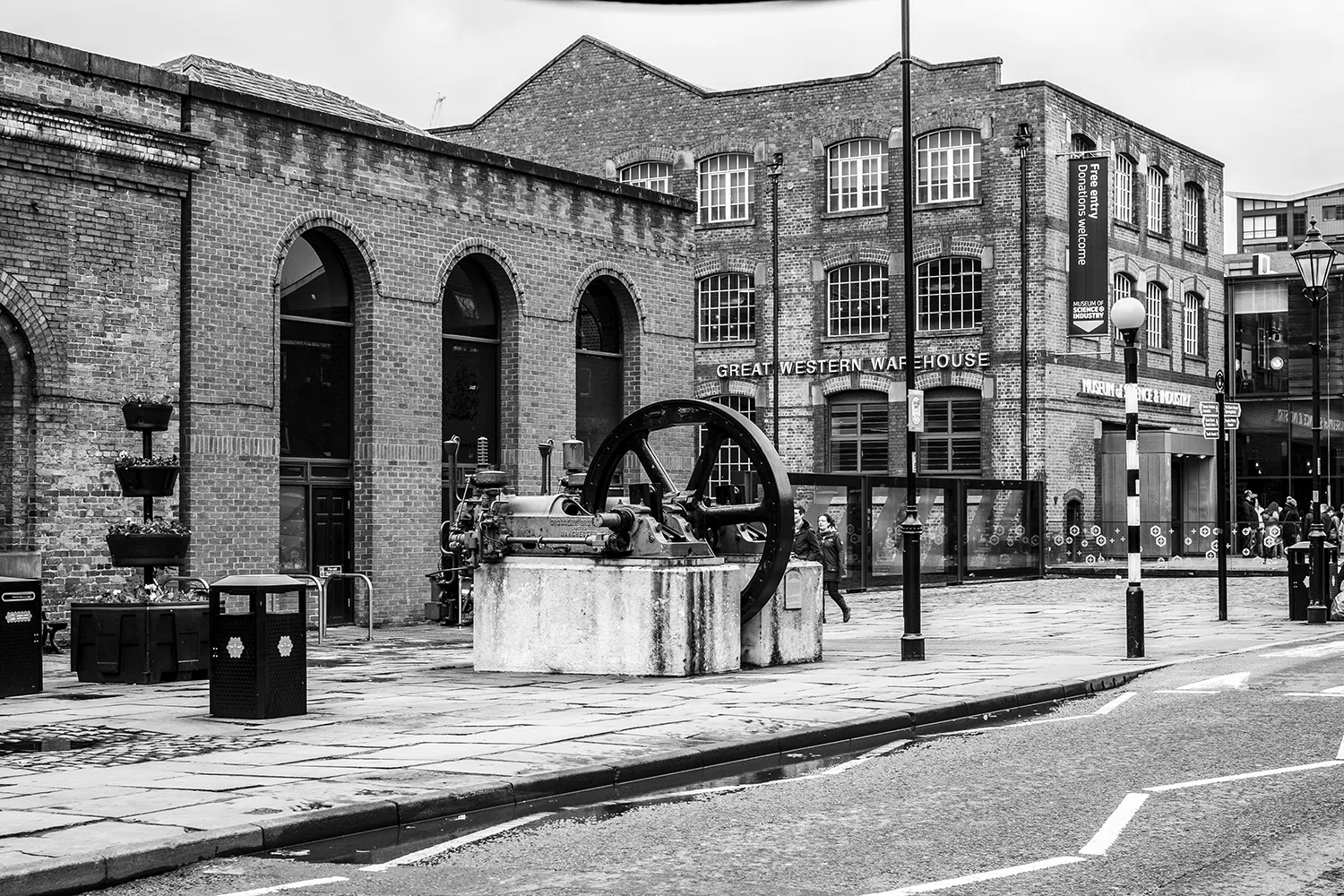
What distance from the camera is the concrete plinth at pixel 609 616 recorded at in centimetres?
1531

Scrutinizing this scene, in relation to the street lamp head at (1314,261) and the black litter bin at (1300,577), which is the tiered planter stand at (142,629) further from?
the street lamp head at (1314,261)

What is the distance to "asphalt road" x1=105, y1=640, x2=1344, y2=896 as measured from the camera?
269 inches

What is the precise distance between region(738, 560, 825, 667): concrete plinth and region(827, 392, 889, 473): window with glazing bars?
27952mm

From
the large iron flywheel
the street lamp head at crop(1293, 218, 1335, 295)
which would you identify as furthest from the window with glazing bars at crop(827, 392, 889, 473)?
the large iron flywheel

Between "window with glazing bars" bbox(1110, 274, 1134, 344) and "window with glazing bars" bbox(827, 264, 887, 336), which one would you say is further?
"window with glazing bars" bbox(1110, 274, 1134, 344)

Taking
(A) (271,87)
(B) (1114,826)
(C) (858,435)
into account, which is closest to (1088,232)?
(C) (858,435)

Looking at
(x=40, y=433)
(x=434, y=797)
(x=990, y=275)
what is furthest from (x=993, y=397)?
(x=434, y=797)

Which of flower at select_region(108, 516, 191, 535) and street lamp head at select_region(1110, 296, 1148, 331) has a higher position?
street lamp head at select_region(1110, 296, 1148, 331)

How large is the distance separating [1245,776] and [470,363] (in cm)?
1699

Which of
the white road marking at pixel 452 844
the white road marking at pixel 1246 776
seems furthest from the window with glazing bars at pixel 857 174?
the white road marking at pixel 452 844

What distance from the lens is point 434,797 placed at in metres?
8.76

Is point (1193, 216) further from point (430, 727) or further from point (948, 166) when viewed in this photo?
point (430, 727)

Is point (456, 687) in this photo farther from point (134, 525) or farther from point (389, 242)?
point (389, 242)

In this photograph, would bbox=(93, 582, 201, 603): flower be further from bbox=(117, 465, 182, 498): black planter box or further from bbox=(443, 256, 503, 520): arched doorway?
bbox=(443, 256, 503, 520): arched doorway
